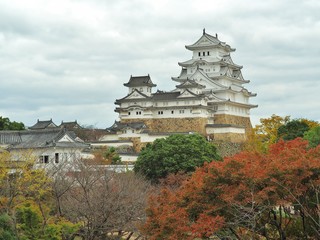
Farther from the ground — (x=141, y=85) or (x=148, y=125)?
(x=141, y=85)

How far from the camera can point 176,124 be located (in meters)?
59.5

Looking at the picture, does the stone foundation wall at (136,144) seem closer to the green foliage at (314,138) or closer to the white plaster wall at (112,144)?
the white plaster wall at (112,144)

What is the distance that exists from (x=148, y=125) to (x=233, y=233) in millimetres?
42154

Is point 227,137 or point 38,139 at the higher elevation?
point 227,137

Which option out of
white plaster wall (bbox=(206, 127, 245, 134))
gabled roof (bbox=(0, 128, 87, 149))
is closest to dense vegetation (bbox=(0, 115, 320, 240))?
gabled roof (bbox=(0, 128, 87, 149))

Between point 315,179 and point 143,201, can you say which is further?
point 143,201

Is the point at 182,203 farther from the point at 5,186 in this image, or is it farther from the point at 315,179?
the point at 5,186

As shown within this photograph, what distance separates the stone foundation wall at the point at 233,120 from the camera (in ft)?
200

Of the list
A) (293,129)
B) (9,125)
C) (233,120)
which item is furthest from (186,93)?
(9,125)

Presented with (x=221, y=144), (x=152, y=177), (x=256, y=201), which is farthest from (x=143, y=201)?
(x=221, y=144)

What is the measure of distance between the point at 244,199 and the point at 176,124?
42304 mm

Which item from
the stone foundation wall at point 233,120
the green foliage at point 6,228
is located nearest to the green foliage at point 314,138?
the stone foundation wall at point 233,120

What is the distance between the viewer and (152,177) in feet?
117

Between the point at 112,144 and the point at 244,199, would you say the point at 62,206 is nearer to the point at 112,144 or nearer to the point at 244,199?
the point at 244,199
